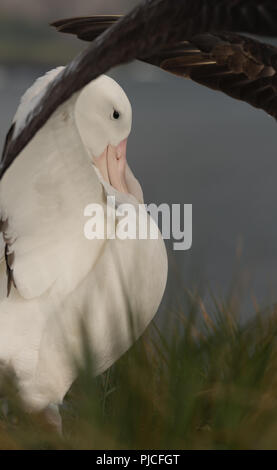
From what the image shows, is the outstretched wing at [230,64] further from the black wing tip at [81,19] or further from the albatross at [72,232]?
the black wing tip at [81,19]

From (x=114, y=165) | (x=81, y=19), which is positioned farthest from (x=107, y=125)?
(x=81, y=19)

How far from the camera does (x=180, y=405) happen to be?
1.30 metres

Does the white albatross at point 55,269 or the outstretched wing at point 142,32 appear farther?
the white albatross at point 55,269

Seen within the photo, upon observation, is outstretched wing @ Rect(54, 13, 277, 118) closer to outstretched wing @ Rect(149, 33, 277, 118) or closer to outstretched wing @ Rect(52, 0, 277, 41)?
outstretched wing @ Rect(149, 33, 277, 118)

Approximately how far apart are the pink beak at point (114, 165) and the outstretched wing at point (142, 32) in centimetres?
59

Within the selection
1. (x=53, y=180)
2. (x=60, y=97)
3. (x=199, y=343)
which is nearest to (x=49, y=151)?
(x=53, y=180)

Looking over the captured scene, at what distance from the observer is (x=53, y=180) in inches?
69.8

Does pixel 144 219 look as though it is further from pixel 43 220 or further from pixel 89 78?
pixel 89 78

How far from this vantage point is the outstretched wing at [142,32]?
129 cm

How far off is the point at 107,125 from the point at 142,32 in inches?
27.8

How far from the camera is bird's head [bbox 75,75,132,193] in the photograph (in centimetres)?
199

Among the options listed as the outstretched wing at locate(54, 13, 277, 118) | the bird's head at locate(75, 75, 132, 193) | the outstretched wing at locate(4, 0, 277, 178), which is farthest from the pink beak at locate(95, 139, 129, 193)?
the outstretched wing at locate(4, 0, 277, 178)

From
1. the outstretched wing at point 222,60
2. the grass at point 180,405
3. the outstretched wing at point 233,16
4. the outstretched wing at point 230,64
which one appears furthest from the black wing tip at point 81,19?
the grass at point 180,405

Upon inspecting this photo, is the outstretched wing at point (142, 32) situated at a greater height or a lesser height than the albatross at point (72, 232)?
greater
